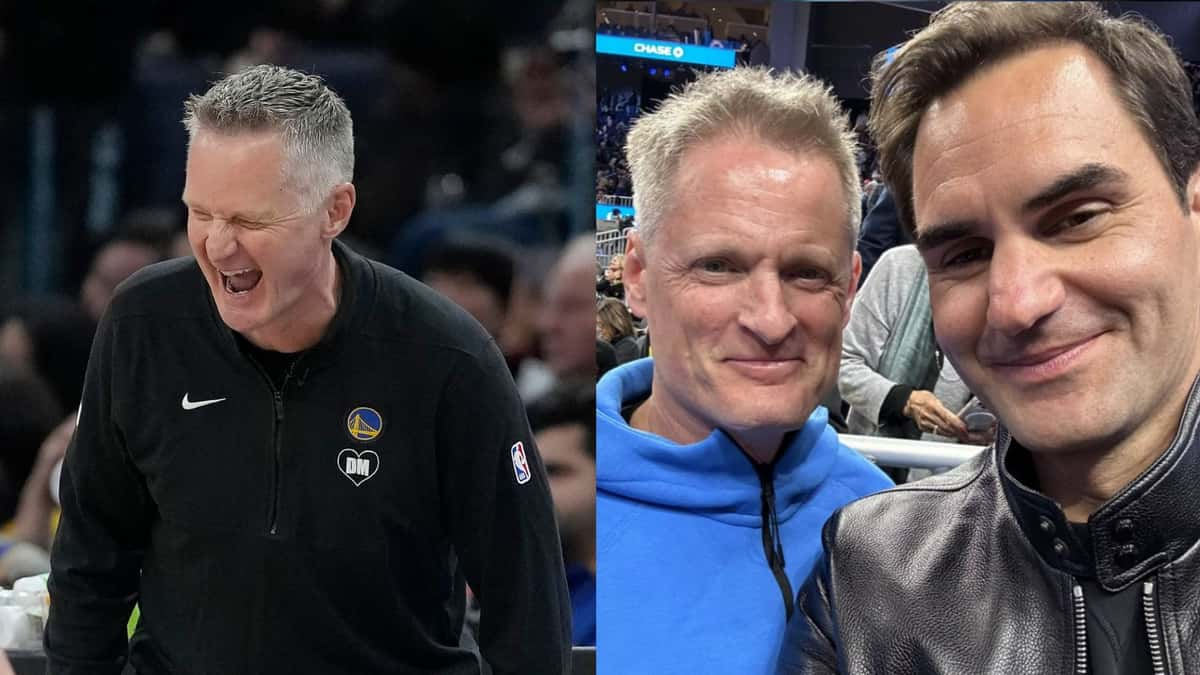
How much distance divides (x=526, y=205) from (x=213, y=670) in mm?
991

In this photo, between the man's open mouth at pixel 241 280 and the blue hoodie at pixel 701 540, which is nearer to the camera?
the blue hoodie at pixel 701 540

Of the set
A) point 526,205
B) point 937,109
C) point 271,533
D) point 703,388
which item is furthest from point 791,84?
point 271,533

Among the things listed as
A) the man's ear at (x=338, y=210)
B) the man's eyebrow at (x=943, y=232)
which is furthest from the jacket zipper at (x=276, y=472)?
the man's eyebrow at (x=943, y=232)

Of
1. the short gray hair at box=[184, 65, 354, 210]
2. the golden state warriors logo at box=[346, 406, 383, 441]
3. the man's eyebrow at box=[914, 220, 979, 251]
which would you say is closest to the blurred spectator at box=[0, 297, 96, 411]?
the short gray hair at box=[184, 65, 354, 210]

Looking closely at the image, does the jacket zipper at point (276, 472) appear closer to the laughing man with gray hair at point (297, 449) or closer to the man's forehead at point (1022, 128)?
the laughing man with gray hair at point (297, 449)

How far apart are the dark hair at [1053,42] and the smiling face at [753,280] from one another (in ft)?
0.64

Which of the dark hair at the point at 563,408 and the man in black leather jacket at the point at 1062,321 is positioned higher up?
the man in black leather jacket at the point at 1062,321

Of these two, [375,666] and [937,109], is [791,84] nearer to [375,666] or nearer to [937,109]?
[937,109]

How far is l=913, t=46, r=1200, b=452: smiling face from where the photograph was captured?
48.2 inches

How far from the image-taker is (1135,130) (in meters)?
1.24

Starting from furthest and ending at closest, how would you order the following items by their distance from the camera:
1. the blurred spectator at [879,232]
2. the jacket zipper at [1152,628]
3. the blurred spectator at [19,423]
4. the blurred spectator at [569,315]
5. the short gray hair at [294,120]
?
the blurred spectator at [19,423] → the blurred spectator at [569,315] → the short gray hair at [294,120] → the blurred spectator at [879,232] → the jacket zipper at [1152,628]

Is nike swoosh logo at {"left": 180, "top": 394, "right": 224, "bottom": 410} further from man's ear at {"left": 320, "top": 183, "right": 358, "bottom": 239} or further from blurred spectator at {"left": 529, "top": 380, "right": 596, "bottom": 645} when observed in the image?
blurred spectator at {"left": 529, "top": 380, "right": 596, "bottom": 645}

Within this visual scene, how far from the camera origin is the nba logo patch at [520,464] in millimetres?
1862

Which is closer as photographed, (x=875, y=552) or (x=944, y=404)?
(x=875, y=552)
